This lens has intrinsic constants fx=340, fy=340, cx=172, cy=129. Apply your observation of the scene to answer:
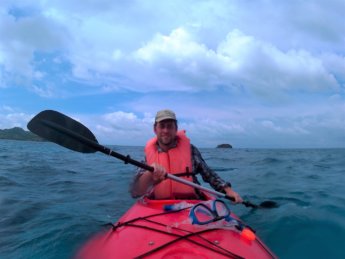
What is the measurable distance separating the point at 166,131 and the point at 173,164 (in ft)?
1.79

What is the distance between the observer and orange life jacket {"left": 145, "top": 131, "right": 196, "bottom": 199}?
17.0 ft

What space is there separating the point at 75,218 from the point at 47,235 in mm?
1062

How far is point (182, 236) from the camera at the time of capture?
3.49 metres

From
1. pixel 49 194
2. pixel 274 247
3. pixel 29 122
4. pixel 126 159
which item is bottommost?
pixel 274 247

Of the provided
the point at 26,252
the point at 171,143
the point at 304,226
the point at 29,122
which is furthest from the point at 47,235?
→ the point at 304,226

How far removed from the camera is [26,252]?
17.2 feet

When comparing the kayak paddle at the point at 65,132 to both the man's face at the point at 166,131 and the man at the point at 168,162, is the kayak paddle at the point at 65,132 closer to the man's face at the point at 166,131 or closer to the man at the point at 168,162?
the man at the point at 168,162

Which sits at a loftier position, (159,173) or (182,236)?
(159,173)

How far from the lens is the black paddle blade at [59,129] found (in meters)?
4.98

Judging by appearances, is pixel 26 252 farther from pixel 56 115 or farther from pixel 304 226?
pixel 304 226

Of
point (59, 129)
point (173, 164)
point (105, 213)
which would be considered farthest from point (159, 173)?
point (105, 213)

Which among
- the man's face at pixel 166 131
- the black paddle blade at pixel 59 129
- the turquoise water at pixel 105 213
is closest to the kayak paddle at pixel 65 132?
the black paddle blade at pixel 59 129

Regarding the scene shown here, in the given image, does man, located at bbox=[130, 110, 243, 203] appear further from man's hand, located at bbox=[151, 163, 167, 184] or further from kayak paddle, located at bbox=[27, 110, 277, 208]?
kayak paddle, located at bbox=[27, 110, 277, 208]

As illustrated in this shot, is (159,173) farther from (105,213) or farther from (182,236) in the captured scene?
(105,213)
